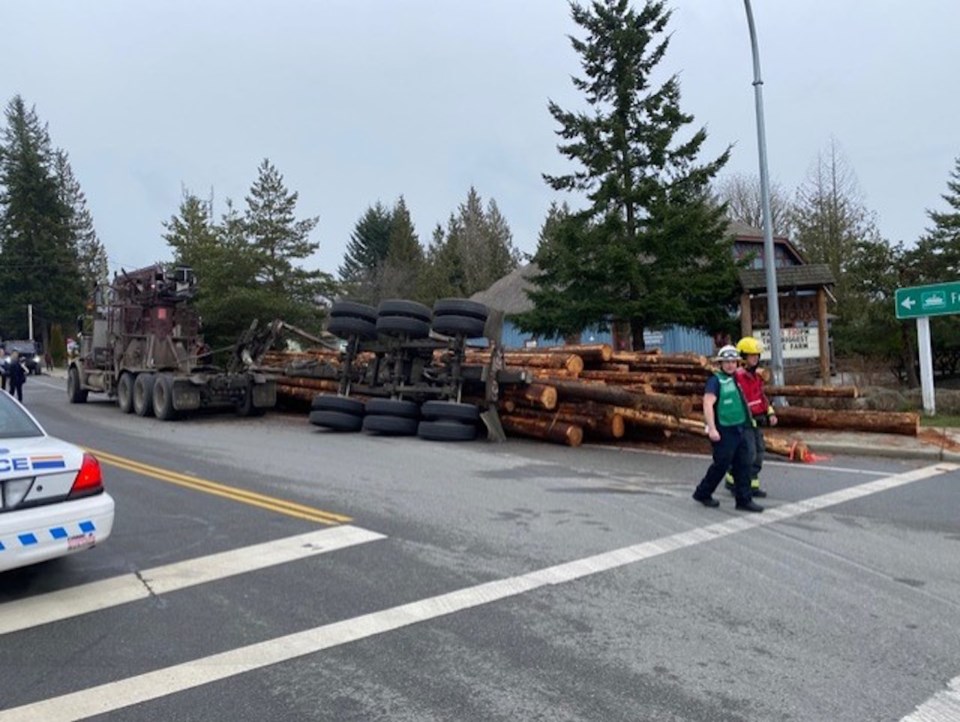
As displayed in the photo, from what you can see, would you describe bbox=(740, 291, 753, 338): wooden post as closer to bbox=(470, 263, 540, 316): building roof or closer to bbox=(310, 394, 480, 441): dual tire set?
bbox=(310, 394, 480, 441): dual tire set

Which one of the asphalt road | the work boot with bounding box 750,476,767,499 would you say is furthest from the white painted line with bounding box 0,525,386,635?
the work boot with bounding box 750,476,767,499

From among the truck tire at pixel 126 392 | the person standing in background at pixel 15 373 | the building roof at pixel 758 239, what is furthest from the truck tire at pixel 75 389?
the building roof at pixel 758 239

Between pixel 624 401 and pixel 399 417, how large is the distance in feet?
13.0

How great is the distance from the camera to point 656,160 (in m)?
22.3

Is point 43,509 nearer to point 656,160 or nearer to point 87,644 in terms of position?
point 87,644

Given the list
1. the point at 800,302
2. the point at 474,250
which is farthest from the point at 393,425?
the point at 474,250

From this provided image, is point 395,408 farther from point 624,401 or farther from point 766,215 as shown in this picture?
point 766,215

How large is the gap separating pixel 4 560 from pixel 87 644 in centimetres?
89

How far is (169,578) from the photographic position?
5.74 m

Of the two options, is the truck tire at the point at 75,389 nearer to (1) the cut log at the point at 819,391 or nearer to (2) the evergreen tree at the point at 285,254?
(2) the evergreen tree at the point at 285,254

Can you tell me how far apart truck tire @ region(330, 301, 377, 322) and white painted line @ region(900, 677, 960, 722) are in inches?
488

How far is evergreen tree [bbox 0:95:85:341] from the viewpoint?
66.9 m

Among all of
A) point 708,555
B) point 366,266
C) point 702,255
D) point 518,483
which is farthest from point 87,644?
point 366,266

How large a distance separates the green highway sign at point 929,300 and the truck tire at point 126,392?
16908mm
